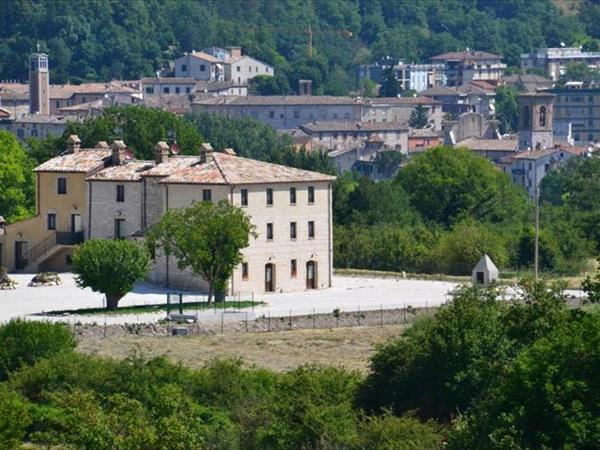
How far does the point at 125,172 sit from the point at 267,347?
12.8 metres

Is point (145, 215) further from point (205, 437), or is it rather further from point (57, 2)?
point (57, 2)

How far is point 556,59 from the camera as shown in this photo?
192250 mm

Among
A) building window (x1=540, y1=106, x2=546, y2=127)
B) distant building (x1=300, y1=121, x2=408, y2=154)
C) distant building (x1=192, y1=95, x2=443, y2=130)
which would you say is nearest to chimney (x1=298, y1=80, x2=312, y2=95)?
distant building (x1=192, y1=95, x2=443, y2=130)

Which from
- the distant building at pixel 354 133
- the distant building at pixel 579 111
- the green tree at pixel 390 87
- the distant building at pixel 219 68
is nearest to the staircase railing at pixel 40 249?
the distant building at pixel 354 133

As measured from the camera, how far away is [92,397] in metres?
39.2

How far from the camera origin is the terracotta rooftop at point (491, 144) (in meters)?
138

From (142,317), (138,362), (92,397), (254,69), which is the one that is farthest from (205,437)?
(254,69)

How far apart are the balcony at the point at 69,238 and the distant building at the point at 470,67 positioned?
12199 centimetres

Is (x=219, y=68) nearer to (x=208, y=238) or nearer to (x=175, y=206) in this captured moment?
(x=175, y=206)

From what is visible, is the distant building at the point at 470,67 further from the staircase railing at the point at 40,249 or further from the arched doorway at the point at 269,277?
the arched doorway at the point at 269,277

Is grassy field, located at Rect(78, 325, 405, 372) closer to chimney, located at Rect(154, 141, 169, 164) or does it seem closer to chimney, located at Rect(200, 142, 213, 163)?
chimney, located at Rect(200, 142, 213, 163)

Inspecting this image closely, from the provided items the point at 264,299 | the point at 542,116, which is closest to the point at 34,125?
the point at 542,116

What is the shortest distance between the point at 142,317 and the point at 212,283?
3.62 metres

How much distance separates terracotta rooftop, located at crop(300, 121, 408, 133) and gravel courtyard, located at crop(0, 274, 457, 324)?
82.3 metres
